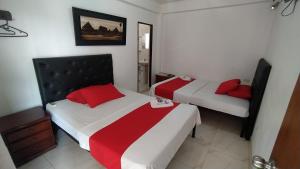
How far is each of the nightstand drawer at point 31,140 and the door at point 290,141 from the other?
227cm

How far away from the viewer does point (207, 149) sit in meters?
2.05

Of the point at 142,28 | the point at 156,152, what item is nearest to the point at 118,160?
the point at 156,152

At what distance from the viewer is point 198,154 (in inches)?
76.9

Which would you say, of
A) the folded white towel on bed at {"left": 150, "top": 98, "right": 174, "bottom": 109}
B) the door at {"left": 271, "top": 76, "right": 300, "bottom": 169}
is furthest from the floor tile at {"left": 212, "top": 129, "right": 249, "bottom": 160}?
the door at {"left": 271, "top": 76, "right": 300, "bottom": 169}

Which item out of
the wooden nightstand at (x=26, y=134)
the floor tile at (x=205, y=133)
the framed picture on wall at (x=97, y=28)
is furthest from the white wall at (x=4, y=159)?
the floor tile at (x=205, y=133)

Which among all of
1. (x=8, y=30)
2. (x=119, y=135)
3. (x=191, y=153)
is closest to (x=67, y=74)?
(x=8, y=30)

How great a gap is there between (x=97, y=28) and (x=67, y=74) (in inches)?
38.6

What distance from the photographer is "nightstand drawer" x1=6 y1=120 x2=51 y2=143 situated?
1.54 metres

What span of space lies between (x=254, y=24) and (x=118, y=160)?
11.7 feet

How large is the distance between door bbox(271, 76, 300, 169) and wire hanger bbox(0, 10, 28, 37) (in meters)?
2.48

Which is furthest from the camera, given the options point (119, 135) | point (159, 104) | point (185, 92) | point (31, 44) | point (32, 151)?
point (185, 92)

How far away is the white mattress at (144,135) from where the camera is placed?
1.20 m

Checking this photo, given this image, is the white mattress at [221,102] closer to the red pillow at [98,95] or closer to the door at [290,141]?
the red pillow at [98,95]

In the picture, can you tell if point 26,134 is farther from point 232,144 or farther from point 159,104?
point 232,144
